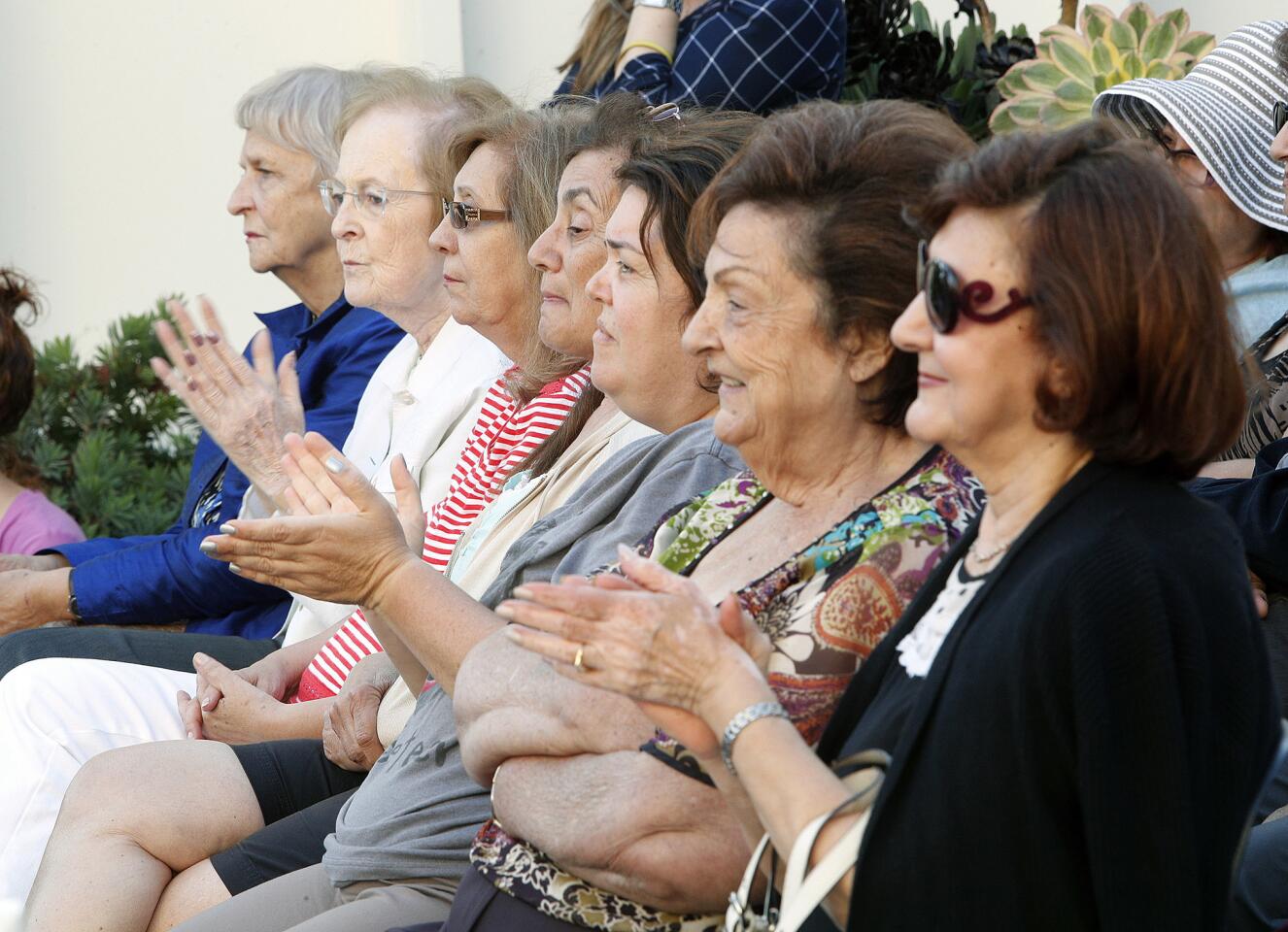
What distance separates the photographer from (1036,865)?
4.83ft

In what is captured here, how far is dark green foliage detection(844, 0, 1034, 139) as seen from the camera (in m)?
4.48

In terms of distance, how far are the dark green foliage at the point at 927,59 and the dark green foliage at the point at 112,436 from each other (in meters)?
2.66

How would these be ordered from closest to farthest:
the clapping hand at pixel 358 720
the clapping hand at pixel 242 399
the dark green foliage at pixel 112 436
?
the clapping hand at pixel 358 720 < the clapping hand at pixel 242 399 < the dark green foliage at pixel 112 436

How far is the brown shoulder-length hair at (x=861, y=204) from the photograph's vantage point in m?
1.93

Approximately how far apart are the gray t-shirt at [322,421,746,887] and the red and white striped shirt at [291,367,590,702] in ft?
1.67

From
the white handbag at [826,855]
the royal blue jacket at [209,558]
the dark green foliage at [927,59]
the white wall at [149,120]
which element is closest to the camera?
the white handbag at [826,855]

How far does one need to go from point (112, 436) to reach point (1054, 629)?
4579mm

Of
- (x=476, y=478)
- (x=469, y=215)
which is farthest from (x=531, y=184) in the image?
(x=476, y=478)

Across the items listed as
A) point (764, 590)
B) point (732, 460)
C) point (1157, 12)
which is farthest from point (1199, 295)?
point (1157, 12)

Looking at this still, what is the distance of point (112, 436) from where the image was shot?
17.9ft

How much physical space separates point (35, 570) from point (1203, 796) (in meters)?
3.51

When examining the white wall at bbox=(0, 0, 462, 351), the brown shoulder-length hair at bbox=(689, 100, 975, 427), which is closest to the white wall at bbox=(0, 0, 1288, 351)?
the white wall at bbox=(0, 0, 462, 351)

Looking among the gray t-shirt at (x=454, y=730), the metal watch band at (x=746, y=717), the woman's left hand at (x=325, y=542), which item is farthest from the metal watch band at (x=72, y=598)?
the metal watch band at (x=746, y=717)

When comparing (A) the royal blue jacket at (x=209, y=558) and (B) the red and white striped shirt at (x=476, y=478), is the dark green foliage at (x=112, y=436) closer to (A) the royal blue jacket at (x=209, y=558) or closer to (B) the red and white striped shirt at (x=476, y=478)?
(A) the royal blue jacket at (x=209, y=558)
